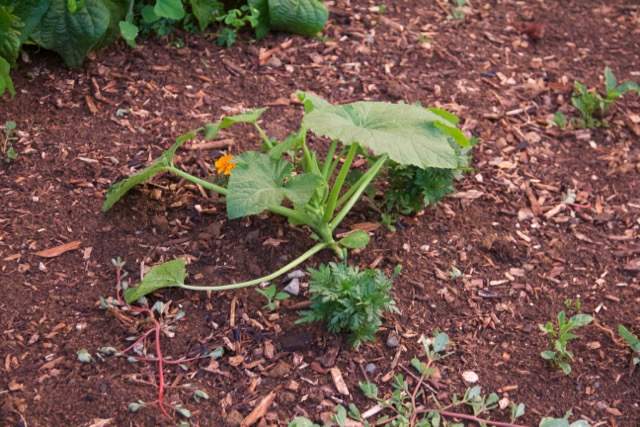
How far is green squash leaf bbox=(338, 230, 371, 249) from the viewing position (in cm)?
275

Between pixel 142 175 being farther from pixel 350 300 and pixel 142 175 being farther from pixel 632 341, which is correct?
pixel 632 341

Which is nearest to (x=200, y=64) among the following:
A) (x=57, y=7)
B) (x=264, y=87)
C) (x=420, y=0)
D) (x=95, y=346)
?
(x=264, y=87)

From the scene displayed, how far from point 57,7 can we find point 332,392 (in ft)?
7.27

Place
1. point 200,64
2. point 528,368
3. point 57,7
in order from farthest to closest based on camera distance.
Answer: point 200,64
point 57,7
point 528,368

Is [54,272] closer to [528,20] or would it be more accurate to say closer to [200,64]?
[200,64]

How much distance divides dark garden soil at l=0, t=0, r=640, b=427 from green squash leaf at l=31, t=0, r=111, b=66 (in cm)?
15

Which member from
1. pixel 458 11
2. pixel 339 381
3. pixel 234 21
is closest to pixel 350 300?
pixel 339 381

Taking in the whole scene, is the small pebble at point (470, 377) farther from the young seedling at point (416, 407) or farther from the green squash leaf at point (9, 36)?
the green squash leaf at point (9, 36)

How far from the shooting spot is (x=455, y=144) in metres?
2.90

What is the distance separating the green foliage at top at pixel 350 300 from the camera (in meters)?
2.46

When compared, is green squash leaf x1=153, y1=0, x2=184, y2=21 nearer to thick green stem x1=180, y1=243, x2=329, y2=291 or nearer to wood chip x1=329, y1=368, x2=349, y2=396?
thick green stem x1=180, y1=243, x2=329, y2=291

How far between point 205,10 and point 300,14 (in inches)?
19.2

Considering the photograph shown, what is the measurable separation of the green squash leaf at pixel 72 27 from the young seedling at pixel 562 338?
2.39m

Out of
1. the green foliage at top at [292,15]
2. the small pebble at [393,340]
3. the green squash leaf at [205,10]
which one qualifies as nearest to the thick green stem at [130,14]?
the green squash leaf at [205,10]
